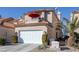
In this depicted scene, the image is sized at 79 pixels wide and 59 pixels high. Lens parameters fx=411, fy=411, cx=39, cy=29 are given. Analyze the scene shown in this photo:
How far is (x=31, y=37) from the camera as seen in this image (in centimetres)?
826

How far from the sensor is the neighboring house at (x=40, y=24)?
8.09m

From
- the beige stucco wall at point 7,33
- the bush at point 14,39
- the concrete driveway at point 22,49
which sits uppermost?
the beige stucco wall at point 7,33

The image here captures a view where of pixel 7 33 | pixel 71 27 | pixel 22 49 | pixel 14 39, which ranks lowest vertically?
pixel 22 49

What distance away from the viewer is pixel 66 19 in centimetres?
809

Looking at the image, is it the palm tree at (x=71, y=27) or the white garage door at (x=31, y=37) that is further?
the white garage door at (x=31, y=37)

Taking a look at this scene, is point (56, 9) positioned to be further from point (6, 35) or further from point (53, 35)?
point (6, 35)

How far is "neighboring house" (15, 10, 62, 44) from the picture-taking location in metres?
8.09

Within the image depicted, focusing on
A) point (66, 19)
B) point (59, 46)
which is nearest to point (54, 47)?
point (59, 46)

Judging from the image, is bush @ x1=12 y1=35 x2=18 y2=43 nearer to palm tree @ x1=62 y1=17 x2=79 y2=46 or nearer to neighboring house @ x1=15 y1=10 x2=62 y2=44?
neighboring house @ x1=15 y1=10 x2=62 y2=44

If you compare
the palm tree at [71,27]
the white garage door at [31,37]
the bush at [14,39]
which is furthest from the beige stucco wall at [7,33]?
the palm tree at [71,27]

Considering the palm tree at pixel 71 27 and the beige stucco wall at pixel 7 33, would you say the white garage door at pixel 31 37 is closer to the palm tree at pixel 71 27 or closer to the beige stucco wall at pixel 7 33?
the beige stucco wall at pixel 7 33

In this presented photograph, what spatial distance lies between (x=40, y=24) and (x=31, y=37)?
349 mm

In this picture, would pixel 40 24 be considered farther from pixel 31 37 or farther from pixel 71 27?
pixel 71 27

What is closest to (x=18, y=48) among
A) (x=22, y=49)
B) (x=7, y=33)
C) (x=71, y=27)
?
(x=22, y=49)
